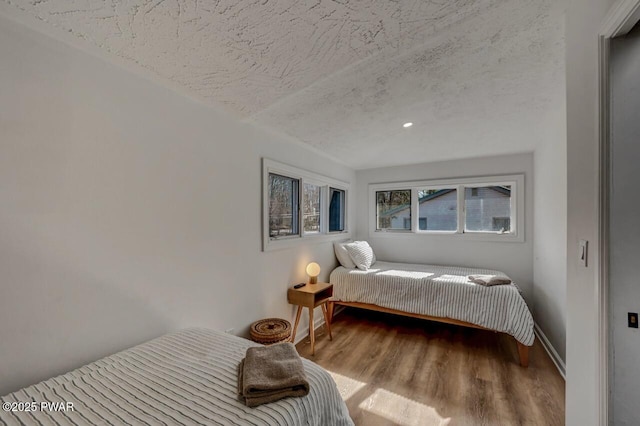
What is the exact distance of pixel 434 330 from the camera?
10.2 ft

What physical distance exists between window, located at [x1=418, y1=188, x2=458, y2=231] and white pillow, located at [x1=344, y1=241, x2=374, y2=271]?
107 cm

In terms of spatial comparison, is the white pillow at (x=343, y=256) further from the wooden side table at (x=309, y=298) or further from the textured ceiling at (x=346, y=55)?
the textured ceiling at (x=346, y=55)

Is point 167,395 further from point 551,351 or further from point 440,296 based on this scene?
point 551,351

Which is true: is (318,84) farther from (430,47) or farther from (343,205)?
(343,205)

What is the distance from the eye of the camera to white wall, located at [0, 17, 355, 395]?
43.8 inches

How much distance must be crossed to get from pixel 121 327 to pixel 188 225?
694 millimetres

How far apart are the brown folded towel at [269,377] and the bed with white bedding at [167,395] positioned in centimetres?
3

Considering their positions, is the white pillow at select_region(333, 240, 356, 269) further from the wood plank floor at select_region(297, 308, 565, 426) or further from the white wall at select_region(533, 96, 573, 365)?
the white wall at select_region(533, 96, 573, 365)

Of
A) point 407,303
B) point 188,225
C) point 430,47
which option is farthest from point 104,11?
point 407,303

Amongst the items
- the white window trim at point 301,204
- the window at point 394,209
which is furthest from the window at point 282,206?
the window at point 394,209

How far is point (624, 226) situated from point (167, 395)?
1.93 m

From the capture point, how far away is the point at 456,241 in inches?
147

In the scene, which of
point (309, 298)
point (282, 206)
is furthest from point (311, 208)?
point (309, 298)

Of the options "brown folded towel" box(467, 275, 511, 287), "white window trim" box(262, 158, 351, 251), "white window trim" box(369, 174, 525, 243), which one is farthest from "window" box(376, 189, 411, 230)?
"brown folded towel" box(467, 275, 511, 287)
